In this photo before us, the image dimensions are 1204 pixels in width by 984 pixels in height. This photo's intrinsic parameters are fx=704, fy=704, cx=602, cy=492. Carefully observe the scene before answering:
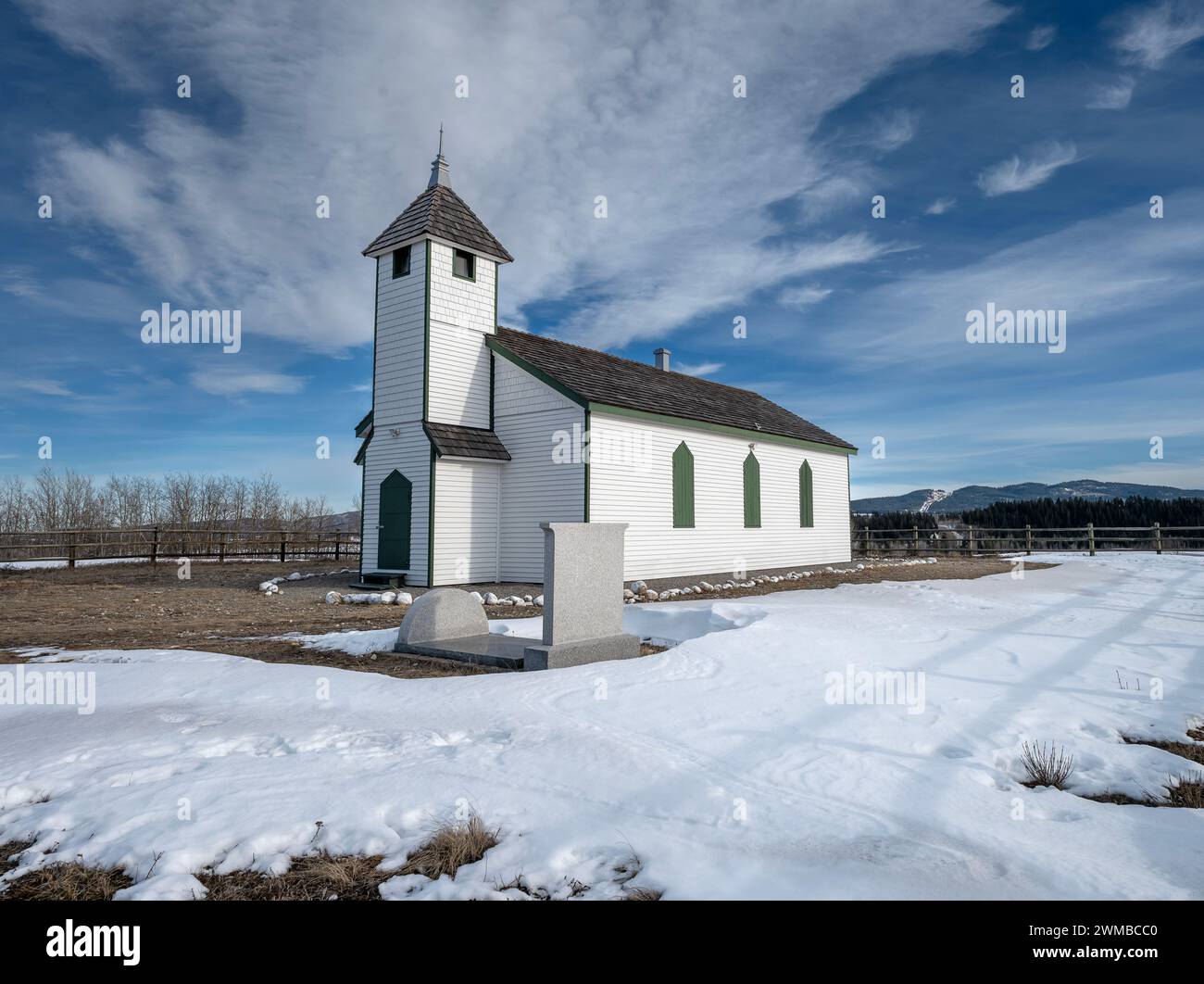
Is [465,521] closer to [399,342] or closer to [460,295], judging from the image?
[399,342]

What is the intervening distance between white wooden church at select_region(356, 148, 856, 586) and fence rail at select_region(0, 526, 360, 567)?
1339cm

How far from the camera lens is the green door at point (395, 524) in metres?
17.0

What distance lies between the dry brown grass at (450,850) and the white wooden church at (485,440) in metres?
12.7

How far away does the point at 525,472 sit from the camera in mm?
17453

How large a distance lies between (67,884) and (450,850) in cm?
160

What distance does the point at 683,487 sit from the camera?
1906 centimetres

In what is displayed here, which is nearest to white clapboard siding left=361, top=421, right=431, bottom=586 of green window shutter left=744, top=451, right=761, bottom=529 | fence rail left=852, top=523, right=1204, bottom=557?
green window shutter left=744, top=451, right=761, bottom=529

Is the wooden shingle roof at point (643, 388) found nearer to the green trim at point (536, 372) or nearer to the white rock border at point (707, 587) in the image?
the green trim at point (536, 372)

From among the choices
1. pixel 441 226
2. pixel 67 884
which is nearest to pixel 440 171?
pixel 441 226

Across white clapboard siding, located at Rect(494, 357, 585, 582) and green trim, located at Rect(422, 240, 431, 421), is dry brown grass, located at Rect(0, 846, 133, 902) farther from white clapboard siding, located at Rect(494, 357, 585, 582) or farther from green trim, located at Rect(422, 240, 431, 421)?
green trim, located at Rect(422, 240, 431, 421)

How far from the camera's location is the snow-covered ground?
313cm

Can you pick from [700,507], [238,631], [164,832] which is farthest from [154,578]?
[164,832]
